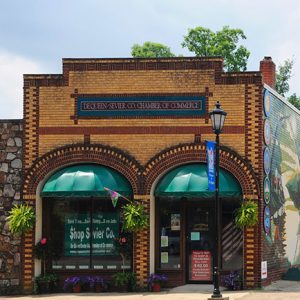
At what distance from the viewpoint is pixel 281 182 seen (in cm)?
2370

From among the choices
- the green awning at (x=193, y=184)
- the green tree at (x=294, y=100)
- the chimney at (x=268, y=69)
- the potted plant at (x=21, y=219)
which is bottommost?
the potted plant at (x=21, y=219)

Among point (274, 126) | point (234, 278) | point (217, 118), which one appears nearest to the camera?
point (217, 118)

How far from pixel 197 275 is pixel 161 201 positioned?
2436 millimetres

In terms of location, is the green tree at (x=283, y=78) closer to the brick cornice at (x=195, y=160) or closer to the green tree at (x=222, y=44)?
the green tree at (x=222, y=44)

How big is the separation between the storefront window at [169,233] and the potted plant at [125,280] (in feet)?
3.42

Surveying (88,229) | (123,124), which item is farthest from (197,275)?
(123,124)

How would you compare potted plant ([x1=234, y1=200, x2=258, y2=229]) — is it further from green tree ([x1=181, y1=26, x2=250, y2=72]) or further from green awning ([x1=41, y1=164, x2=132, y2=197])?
green tree ([x1=181, y1=26, x2=250, y2=72])

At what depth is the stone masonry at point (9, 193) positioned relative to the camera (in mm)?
21453

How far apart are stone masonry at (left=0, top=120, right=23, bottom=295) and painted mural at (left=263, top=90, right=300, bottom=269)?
7.39 metres

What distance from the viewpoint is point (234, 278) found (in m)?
20.5

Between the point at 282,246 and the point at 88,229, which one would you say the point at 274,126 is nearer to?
the point at 282,246

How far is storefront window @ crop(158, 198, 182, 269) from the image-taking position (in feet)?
70.1

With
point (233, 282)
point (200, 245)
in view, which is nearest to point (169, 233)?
point (200, 245)

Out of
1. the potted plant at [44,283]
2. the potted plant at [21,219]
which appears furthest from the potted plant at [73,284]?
the potted plant at [21,219]
